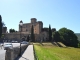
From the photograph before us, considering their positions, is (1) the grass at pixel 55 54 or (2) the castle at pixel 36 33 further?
(2) the castle at pixel 36 33

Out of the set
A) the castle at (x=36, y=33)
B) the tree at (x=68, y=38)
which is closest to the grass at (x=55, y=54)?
the tree at (x=68, y=38)

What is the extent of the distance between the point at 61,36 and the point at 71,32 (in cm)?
752

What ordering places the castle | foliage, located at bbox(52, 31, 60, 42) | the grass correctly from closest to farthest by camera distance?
the grass, foliage, located at bbox(52, 31, 60, 42), the castle

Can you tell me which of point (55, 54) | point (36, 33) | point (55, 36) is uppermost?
point (36, 33)

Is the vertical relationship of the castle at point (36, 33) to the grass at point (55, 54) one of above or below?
above

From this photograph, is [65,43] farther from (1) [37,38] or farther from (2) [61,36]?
(1) [37,38]

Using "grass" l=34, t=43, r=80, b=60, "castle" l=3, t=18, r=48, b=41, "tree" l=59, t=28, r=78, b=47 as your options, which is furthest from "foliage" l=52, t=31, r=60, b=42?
"grass" l=34, t=43, r=80, b=60

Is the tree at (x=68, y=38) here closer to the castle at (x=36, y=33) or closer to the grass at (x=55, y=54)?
the castle at (x=36, y=33)

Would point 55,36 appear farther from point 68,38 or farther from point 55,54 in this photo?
point 55,54

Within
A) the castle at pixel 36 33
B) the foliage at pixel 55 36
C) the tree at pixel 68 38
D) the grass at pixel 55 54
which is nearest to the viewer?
the grass at pixel 55 54

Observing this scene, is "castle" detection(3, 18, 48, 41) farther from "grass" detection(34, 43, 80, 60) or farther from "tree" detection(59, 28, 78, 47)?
"grass" detection(34, 43, 80, 60)

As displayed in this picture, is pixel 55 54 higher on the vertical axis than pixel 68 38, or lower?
lower

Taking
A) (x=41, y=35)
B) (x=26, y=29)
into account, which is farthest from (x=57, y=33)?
(x=26, y=29)

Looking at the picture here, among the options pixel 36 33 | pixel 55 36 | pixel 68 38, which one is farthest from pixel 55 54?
pixel 36 33
